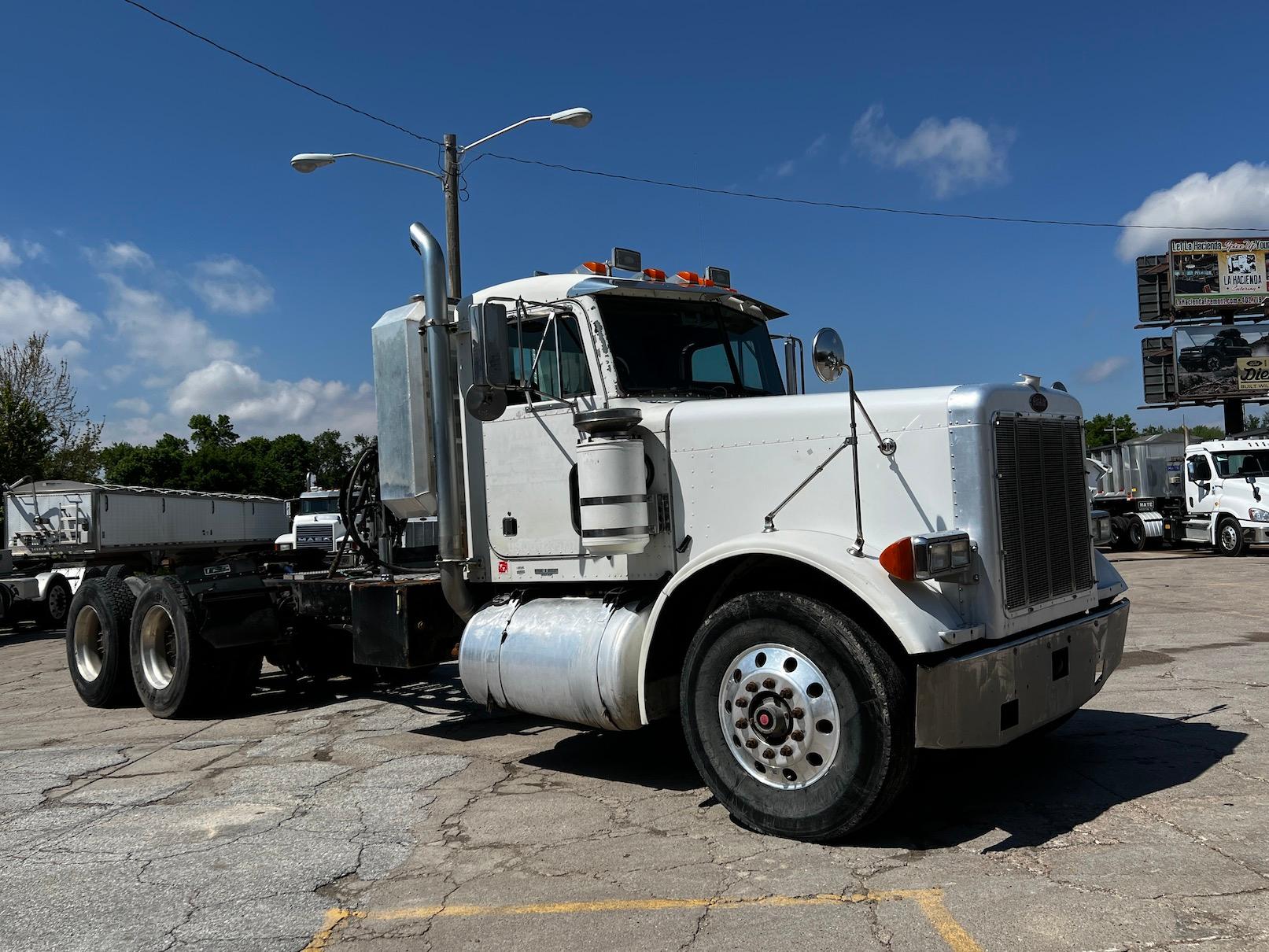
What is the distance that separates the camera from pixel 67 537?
20.9 meters

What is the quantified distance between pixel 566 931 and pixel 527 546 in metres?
2.82

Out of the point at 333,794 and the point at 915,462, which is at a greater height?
the point at 915,462

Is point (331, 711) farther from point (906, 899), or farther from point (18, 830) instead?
point (906, 899)

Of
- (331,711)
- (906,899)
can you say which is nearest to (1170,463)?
(331,711)

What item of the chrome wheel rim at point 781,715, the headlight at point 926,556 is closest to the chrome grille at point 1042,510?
the headlight at point 926,556

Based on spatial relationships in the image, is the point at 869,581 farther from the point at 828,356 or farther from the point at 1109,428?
the point at 1109,428

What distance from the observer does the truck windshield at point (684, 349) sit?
600 centimetres

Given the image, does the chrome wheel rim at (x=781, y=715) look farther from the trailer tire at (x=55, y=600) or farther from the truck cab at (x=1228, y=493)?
the truck cab at (x=1228, y=493)

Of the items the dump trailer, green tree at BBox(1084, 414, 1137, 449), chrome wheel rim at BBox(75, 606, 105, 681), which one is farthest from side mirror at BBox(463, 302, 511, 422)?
green tree at BBox(1084, 414, 1137, 449)

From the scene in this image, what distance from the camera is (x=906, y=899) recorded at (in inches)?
153

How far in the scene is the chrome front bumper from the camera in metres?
4.29

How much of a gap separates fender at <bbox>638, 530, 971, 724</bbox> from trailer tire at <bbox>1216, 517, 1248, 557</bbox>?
23.1 meters

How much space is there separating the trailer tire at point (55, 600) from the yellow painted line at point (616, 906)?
18414 millimetres

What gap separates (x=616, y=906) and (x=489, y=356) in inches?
116
